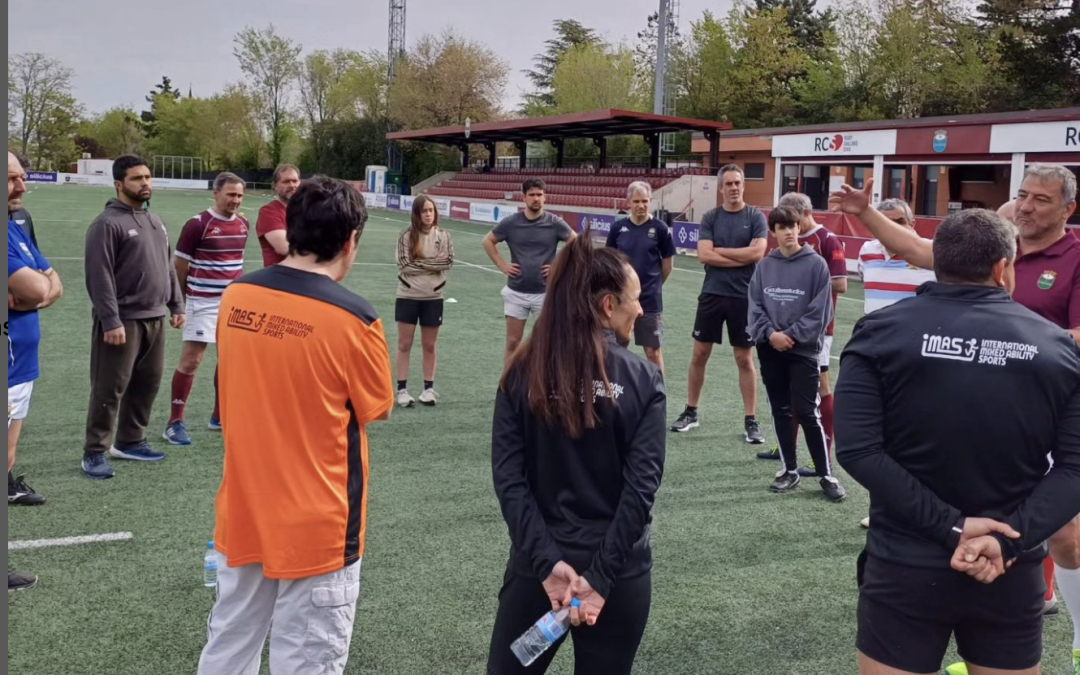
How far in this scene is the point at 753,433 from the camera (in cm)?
710

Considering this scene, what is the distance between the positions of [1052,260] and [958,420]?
183 cm

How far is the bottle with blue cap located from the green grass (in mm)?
1343

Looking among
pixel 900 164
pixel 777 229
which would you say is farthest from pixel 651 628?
pixel 900 164

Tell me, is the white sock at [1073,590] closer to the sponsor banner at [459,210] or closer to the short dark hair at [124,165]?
the short dark hair at [124,165]

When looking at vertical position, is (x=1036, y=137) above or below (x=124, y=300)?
above

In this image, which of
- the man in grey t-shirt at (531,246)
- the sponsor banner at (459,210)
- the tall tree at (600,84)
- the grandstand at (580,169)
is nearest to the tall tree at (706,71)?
the tall tree at (600,84)

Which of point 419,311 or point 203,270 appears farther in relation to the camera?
point 419,311

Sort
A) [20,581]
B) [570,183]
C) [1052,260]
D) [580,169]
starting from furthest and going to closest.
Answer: [580,169] → [570,183] → [20,581] → [1052,260]

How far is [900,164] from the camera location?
98.0ft

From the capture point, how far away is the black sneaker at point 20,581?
13.8ft

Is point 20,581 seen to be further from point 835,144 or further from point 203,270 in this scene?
point 835,144

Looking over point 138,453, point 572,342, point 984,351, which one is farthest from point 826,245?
point 138,453

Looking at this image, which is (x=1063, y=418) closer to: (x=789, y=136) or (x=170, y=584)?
(x=170, y=584)

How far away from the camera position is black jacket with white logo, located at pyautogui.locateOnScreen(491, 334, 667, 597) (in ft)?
7.88
